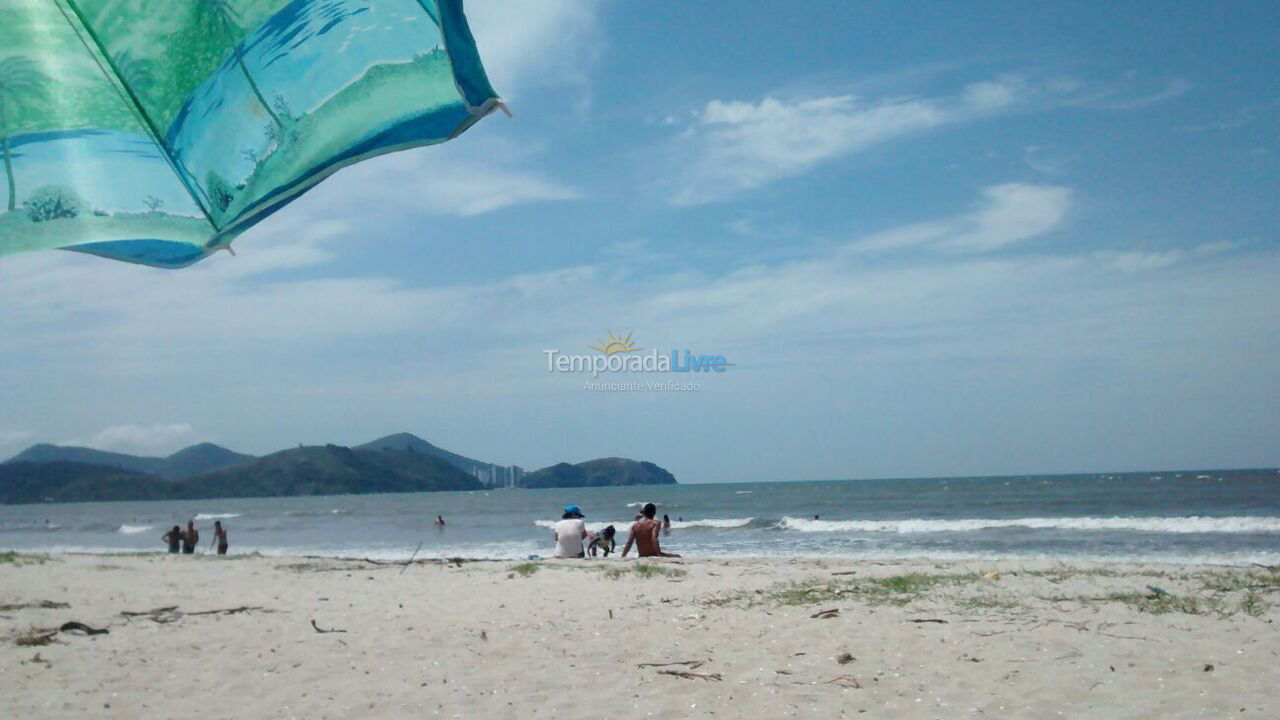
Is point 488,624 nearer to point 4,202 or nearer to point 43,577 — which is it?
point 4,202

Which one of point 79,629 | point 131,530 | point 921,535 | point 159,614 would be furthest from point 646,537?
point 131,530

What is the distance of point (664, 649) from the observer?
266 inches

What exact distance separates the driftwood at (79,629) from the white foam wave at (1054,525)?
26408mm

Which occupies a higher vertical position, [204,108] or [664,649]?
[204,108]

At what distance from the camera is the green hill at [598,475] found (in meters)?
163

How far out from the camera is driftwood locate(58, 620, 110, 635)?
7.63m

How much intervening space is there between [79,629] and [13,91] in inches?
267

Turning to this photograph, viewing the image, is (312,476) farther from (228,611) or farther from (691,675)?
(691,675)

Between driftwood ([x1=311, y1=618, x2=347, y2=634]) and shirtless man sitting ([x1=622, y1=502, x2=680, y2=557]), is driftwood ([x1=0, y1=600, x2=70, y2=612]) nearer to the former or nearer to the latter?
driftwood ([x1=311, y1=618, x2=347, y2=634])

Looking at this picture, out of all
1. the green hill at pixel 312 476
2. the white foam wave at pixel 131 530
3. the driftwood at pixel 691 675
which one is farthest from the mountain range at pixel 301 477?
the driftwood at pixel 691 675

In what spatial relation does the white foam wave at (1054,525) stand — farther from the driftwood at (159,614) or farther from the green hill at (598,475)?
the green hill at (598,475)

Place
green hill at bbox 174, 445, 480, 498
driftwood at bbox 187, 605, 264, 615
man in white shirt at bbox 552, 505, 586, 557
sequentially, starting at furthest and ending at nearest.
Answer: green hill at bbox 174, 445, 480, 498 < man in white shirt at bbox 552, 505, 586, 557 < driftwood at bbox 187, 605, 264, 615

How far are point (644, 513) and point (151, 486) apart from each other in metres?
149

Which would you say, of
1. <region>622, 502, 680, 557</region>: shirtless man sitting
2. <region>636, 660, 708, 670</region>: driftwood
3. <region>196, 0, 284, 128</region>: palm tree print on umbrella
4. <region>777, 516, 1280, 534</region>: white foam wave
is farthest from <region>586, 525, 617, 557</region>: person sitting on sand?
<region>777, 516, 1280, 534</region>: white foam wave
